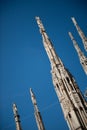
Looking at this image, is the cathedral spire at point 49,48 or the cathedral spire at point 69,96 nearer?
the cathedral spire at point 69,96

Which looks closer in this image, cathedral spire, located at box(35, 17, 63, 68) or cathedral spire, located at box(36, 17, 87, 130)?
cathedral spire, located at box(36, 17, 87, 130)

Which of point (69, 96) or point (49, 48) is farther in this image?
point (49, 48)

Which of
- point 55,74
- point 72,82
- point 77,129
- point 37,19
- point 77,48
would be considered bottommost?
point 77,129

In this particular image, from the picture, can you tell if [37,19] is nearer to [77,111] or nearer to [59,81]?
[59,81]

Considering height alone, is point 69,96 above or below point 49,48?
below

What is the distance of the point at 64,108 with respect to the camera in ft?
94.2

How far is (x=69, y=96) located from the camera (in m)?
28.6

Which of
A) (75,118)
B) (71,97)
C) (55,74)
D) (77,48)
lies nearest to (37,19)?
(77,48)

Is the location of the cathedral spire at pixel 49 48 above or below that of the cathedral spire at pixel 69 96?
above

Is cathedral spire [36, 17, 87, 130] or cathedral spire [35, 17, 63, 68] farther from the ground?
cathedral spire [35, 17, 63, 68]

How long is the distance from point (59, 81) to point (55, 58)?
15.8 feet

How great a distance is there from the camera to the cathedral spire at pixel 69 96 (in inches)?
1035

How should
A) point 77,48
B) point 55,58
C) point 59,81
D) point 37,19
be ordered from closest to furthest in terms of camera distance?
point 59,81 → point 55,58 → point 77,48 → point 37,19

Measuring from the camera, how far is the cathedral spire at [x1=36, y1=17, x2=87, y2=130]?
86.2ft
